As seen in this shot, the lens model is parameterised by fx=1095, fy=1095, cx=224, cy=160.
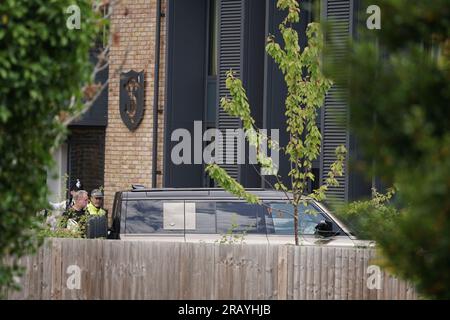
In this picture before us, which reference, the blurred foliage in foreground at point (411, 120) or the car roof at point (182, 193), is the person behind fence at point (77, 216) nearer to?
the car roof at point (182, 193)

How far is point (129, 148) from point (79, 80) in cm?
1460

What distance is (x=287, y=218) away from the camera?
1473 centimetres

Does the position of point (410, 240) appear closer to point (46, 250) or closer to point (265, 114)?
point (46, 250)

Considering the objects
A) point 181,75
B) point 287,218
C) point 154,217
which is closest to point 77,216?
point 154,217

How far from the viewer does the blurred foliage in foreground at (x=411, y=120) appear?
530 centimetres

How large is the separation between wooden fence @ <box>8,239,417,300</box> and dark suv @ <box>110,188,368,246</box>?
1.83m

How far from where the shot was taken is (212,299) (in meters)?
12.6

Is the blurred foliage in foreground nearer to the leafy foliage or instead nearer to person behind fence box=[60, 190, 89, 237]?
the leafy foliage

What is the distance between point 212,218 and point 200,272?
2.45 meters

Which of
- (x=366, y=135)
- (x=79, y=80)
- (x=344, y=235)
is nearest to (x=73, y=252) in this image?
(x=344, y=235)

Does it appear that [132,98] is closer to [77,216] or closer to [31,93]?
[77,216]

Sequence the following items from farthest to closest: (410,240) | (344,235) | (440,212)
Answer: (344,235)
(410,240)
(440,212)

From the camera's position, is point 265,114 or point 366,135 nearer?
point 366,135

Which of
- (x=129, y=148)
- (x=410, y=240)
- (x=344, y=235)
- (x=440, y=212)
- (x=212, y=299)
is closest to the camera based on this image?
(x=440, y=212)
